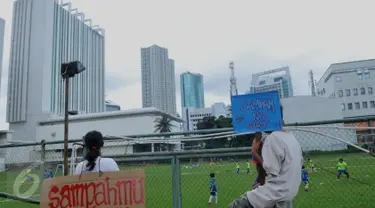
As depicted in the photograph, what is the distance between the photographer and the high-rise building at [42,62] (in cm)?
8394

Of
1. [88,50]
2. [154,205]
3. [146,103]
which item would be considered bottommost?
[154,205]

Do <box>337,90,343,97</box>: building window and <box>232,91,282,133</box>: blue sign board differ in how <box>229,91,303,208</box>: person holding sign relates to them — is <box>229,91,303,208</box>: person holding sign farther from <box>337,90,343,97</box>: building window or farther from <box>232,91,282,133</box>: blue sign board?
<box>337,90,343,97</box>: building window

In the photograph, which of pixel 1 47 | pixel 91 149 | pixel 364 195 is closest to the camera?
pixel 91 149

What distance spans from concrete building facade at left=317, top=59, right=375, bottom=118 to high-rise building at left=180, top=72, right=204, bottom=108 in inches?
4119

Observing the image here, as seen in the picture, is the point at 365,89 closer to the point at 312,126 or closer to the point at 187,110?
the point at 312,126

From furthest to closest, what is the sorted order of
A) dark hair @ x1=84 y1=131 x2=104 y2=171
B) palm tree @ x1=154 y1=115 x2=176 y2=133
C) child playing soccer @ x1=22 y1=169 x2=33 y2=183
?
palm tree @ x1=154 y1=115 x2=176 y2=133, child playing soccer @ x1=22 y1=169 x2=33 y2=183, dark hair @ x1=84 y1=131 x2=104 y2=171

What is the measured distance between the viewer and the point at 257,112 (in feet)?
11.2

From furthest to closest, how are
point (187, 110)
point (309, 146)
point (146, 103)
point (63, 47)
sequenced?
1. point (187, 110)
2. point (146, 103)
3. point (63, 47)
4. point (309, 146)

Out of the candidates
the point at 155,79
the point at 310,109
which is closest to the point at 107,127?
the point at 310,109

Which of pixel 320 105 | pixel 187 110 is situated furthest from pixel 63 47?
pixel 320 105

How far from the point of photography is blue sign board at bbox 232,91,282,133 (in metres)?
3.25

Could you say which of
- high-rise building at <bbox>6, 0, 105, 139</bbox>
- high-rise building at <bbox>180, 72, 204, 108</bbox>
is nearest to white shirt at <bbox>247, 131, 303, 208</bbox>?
high-rise building at <bbox>6, 0, 105, 139</bbox>

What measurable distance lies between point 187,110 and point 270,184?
134 metres

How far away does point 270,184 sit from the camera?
2.44 metres
